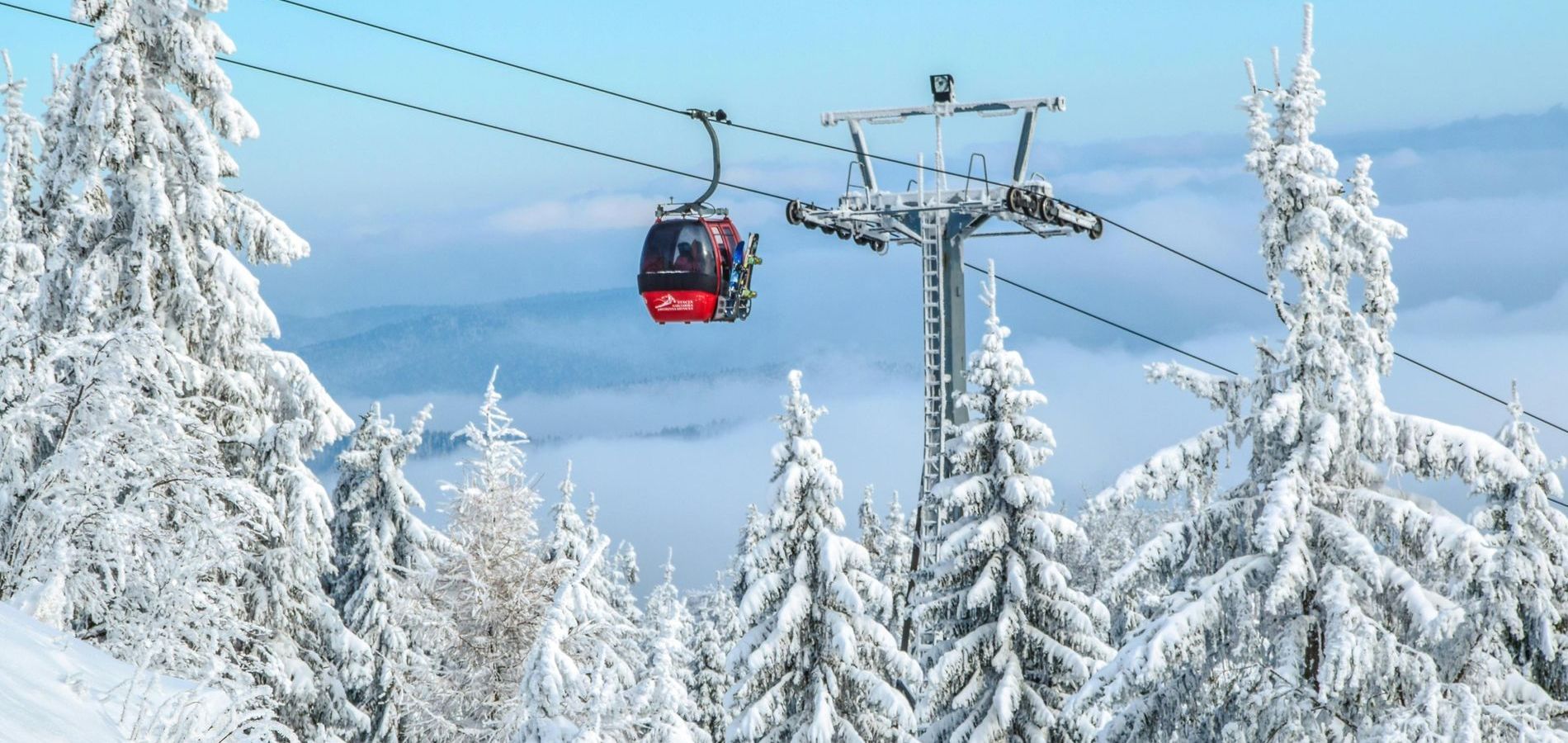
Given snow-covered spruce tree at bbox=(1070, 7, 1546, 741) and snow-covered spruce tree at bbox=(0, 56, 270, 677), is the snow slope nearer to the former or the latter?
snow-covered spruce tree at bbox=(0, 56, 270, 677)

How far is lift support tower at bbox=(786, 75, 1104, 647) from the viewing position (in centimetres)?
3150

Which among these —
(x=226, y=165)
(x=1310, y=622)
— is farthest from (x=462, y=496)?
(x=1310, y=622)

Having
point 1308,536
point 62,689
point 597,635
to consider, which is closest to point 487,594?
point 597,635

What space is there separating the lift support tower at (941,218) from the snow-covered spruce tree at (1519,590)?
14193 mm

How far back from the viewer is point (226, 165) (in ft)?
70.4

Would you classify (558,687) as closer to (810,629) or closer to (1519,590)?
(810,629)

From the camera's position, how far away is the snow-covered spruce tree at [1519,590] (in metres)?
15.4

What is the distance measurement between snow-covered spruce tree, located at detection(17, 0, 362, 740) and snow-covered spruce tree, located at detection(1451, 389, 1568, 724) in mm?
14354

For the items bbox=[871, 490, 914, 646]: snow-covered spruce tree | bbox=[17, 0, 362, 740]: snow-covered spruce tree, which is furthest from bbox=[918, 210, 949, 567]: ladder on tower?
bbox=[871, 490, 914, 646]: snow-covered spruce tree

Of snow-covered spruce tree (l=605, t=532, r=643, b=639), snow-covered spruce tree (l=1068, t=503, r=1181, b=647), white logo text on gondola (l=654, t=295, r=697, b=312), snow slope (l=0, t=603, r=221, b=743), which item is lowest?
snow-covered spruce tree (l=605, t=532, r=643, b=639)

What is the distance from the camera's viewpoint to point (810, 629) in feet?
81.3

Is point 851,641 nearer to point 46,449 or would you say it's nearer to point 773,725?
point 773,725

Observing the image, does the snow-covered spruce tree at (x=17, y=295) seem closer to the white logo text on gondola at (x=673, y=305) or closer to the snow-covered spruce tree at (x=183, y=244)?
the snow-covered spruce tree at (x=183, y=244)

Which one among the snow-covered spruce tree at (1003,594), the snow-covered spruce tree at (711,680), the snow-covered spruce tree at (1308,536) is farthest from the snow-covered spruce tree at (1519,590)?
the snow-covered spruce tree at (711,680)
